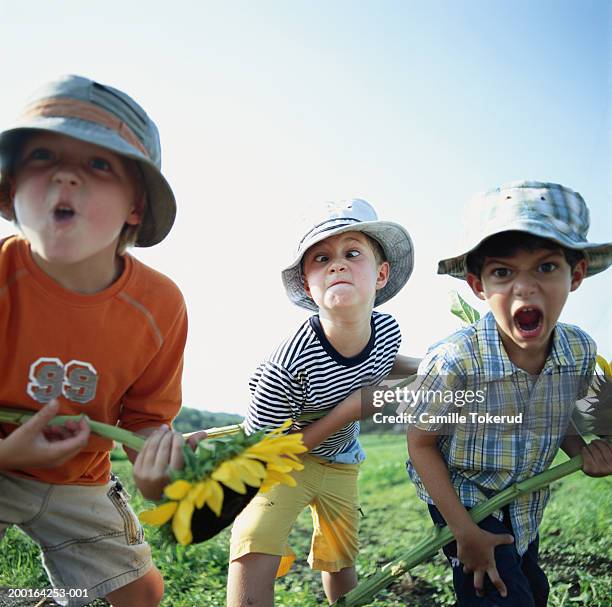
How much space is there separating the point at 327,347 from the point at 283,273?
0.30 metres

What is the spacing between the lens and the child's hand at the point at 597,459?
212 cm

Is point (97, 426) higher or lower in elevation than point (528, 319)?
lower

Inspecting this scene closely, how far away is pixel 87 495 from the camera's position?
2.20 metres

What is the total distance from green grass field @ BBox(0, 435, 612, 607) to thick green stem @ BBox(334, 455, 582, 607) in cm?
97

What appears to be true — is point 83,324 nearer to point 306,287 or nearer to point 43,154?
point 43,154

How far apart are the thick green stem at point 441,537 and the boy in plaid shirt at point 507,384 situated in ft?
0.13

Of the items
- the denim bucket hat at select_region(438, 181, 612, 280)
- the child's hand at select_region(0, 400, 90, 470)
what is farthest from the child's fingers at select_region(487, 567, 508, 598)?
the child's hand at select_region(0, 400, 90, 470)

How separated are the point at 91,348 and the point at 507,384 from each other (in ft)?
3.76

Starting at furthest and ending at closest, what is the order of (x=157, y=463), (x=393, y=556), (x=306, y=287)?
(x=393, y=556) < (x=306, y=287) < (x=157, y=463)

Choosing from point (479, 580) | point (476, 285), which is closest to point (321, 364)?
point (476, 285)

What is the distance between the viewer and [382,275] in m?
2.65

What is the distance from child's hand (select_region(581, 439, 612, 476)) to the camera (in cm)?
212

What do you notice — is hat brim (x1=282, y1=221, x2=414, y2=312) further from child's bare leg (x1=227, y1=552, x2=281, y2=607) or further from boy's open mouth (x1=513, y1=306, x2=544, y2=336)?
child's bare leg (x1=227, y1=552, x2=281, y2=607)

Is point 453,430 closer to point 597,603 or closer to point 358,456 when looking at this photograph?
point 358,456
